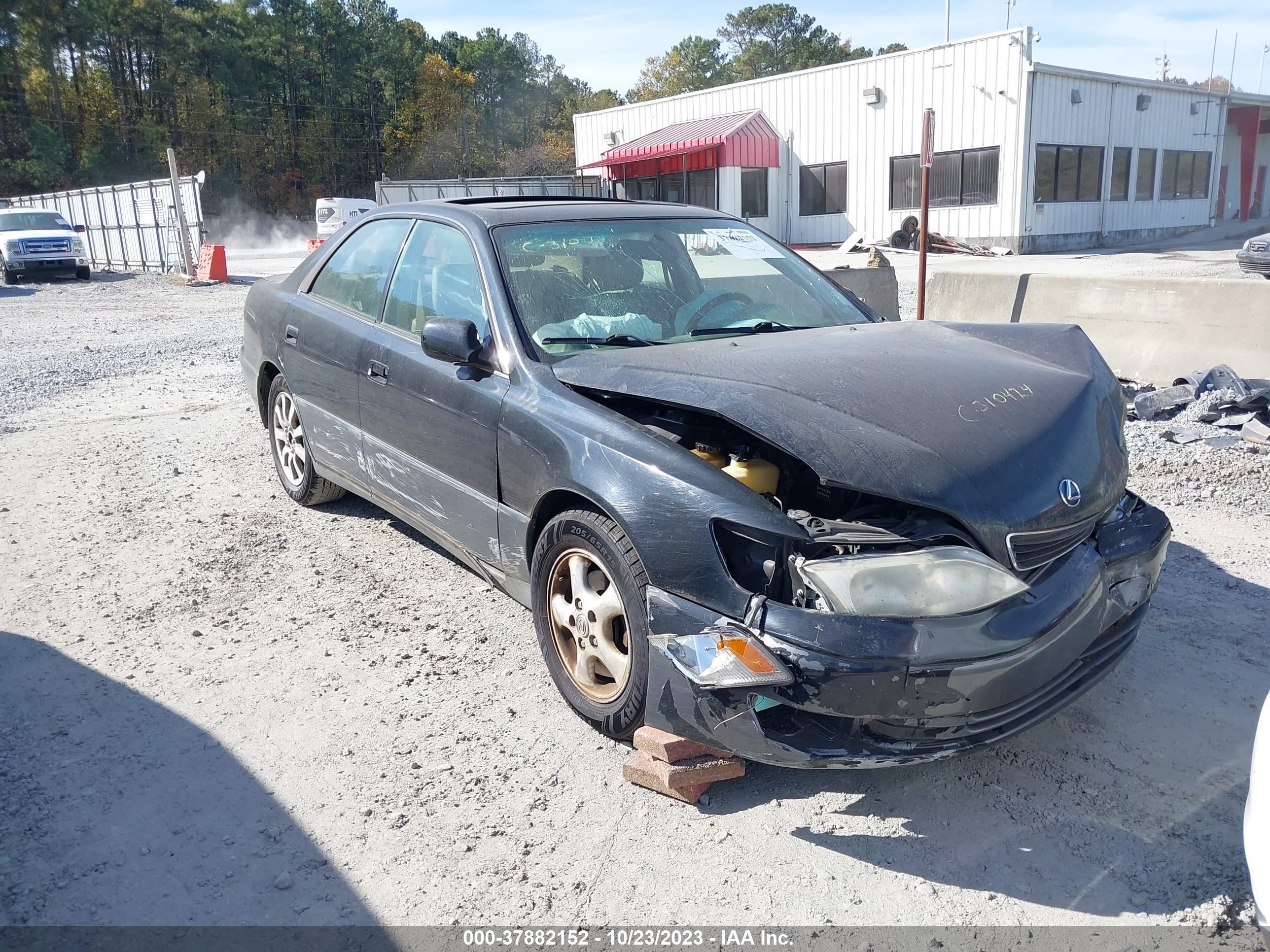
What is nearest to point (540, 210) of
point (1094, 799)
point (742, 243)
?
point (742, 243)

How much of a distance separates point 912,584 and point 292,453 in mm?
3944

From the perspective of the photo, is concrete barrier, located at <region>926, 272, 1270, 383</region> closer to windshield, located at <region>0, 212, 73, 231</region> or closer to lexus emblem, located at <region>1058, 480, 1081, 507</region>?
lexus emblem, located at <region>1058, 480, 1081, 507</region>

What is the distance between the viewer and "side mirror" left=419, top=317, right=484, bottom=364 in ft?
11.3

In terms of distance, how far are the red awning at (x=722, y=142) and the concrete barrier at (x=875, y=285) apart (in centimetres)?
2230

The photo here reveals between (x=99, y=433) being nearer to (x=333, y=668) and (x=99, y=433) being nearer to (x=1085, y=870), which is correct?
(x=333, y=668)

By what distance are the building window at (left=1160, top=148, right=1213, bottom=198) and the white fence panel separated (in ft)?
92.5

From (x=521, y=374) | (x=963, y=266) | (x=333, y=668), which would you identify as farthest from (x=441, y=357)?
(x=963, y=266)

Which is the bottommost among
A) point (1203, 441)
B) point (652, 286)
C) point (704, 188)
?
point (1203, 441)

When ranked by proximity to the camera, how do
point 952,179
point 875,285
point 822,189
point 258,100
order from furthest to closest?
point 258,100 < point 822,189 < point 952,179 < point 875,285

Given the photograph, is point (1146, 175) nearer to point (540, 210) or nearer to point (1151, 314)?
point (1151, 314)

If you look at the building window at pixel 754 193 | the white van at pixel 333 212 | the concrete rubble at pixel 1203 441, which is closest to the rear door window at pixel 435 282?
the concrete rubble at pixel 1203 441

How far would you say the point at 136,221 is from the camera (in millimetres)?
26406

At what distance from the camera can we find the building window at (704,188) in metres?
31.8

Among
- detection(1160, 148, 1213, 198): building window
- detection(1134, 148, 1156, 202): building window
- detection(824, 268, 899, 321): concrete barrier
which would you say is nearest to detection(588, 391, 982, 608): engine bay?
detection(824, 268, 899, 321): concrete barrier
